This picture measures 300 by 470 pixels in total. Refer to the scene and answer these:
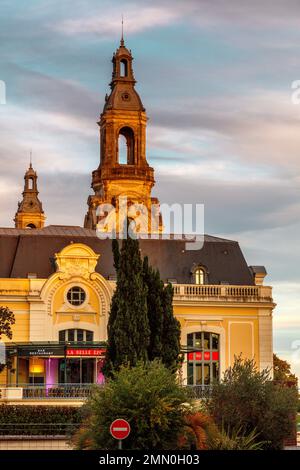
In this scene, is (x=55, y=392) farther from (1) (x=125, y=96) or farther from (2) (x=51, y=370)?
(1) (x=125, y=96)


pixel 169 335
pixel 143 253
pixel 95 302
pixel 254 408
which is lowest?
pixel 254 408

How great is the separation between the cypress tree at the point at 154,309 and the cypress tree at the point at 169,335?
1.42 feet

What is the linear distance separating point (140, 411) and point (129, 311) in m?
20.8

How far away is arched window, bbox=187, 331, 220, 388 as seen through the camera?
8644 centimetres

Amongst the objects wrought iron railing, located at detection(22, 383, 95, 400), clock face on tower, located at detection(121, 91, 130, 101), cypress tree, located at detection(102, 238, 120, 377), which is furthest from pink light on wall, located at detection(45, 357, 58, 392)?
clock face on tower, located at detection(121, 91, 130, 101)

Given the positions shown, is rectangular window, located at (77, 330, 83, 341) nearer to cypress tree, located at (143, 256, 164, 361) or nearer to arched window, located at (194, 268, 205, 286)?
arched window, located at (194, 268, 205, 286)

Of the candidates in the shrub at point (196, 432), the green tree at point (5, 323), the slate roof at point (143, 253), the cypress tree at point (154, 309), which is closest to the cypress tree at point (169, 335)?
the cypress tree at point (154, 309)

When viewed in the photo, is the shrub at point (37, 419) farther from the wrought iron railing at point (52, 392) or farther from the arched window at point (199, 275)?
the arched window at point (199, 275)

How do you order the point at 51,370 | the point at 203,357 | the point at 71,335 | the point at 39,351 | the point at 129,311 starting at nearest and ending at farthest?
the point at 129,311, the point at 39,351, the point at 51,370, the point at 71,335, the point at 203,357

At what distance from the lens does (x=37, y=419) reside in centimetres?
6369

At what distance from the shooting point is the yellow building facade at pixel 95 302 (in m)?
82.4

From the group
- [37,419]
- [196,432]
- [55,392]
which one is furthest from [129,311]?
[196,432]

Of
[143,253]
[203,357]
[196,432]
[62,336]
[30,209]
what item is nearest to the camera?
[196,432]
